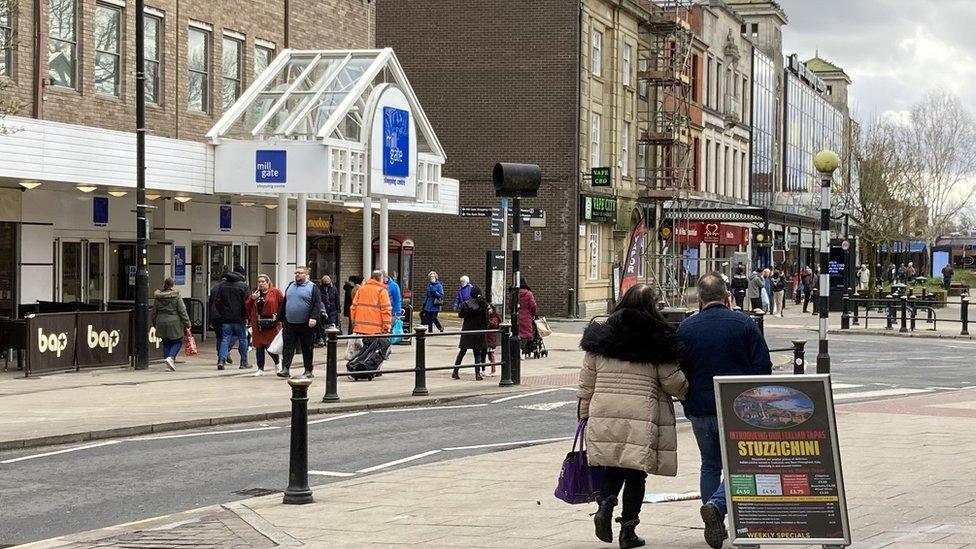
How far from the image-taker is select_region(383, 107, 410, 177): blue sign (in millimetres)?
30438

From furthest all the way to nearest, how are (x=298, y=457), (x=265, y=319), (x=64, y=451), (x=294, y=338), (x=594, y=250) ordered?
(x=594, y=250), (x=265, y=319), (x=294, y=338), (x=64, y=451), (x=298, y=457)

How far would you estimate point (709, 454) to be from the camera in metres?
8.77

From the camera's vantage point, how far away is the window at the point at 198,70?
103ft

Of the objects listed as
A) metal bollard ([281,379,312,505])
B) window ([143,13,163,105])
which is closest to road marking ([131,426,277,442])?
metal bollard ([281,379,312,505])

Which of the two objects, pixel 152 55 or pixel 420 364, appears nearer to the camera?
pixel 420 364

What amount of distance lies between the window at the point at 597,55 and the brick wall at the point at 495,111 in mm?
2335

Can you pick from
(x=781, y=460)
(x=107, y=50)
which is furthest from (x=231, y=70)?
(x=781, y=460)

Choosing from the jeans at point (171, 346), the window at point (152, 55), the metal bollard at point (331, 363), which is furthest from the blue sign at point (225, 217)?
the metal bollard at point (331, 363)

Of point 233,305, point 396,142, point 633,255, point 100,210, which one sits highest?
point 396,142

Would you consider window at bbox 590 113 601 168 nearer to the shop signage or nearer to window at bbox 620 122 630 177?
the shop signage

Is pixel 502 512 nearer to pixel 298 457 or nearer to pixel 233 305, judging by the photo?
pixel 298 457

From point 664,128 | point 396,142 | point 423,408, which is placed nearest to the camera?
point 423,408

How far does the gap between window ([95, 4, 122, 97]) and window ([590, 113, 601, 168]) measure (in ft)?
76.3

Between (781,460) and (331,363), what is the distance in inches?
442
